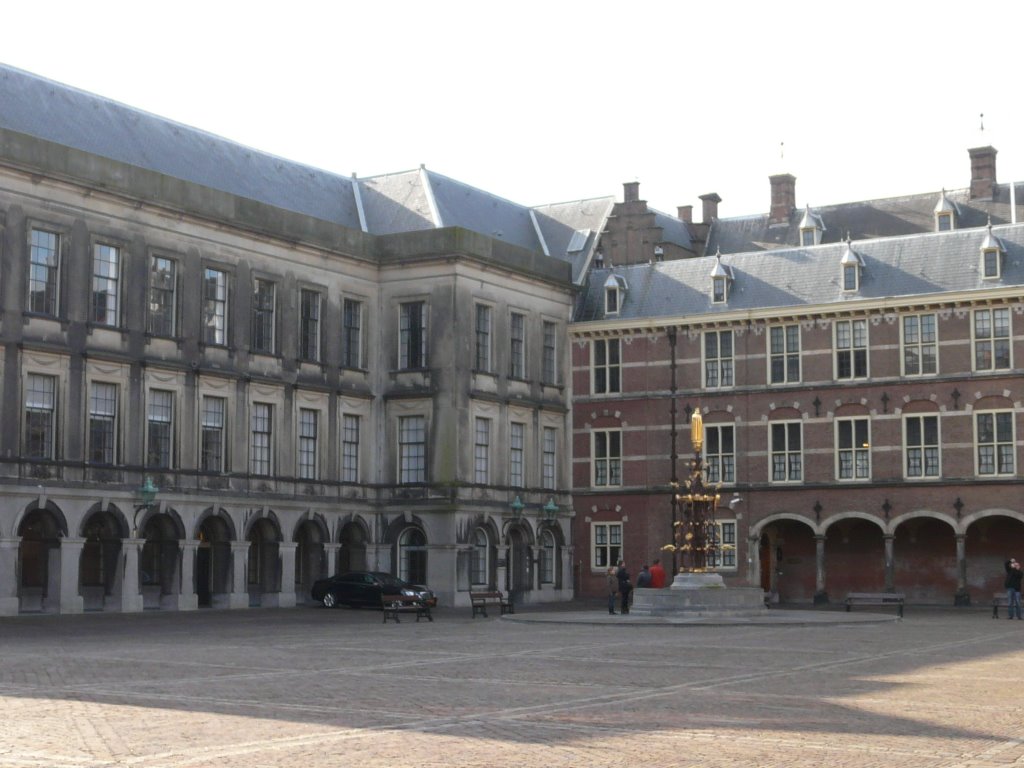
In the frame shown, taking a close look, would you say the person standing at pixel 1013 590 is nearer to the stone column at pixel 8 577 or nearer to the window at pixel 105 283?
the window at pixel 105 283

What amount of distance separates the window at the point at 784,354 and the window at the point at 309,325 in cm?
1732

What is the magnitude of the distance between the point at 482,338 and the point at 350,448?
21.0ft

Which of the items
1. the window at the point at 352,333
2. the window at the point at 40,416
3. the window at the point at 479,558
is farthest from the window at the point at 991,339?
the window at the point at 40,416

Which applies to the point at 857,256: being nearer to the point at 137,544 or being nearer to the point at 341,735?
the point at 137,544

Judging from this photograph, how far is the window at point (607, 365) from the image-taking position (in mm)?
62250

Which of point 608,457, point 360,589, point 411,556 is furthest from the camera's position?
point 608,457

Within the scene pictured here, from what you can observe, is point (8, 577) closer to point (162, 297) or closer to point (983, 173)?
point (162, 297)

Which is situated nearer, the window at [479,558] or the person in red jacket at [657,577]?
the person in red jacket at [657,577]

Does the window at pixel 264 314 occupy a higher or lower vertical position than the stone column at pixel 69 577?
higher

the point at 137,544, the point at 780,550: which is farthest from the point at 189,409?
the point at 780,550

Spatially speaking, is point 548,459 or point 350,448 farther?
point 548,459

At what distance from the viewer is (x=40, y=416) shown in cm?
4381

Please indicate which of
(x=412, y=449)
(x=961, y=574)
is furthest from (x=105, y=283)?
(x=961, y=574)

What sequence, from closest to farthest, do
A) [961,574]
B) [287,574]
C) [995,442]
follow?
1. [287,574]
2. [995,442]
3. [961,574]
